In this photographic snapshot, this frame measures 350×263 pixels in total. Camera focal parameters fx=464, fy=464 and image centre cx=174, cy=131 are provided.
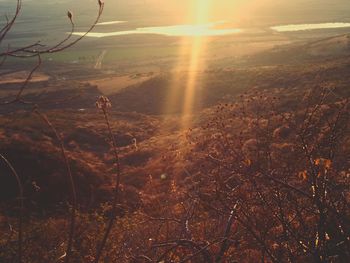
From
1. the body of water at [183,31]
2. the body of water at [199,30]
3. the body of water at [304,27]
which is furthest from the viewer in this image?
the body of water at [183,31]

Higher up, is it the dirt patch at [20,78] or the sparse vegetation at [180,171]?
the sparse vegetation at [180,171]

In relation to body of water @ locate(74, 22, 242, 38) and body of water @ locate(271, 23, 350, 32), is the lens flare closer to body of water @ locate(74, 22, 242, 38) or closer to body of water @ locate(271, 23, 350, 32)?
body of water @ locate(74, 22, 242, 38)

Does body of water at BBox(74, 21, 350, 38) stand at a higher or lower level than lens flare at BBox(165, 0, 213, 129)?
higher

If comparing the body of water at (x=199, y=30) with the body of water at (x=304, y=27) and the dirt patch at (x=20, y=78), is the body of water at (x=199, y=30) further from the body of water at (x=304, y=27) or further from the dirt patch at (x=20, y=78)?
the dirt patch at (x=20, y=78)

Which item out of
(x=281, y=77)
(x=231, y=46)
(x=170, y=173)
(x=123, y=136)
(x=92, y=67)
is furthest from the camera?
(x=231, y=46)

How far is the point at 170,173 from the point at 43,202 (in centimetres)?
564

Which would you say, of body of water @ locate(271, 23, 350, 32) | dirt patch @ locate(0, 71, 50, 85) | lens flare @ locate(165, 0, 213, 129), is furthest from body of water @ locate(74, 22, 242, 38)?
dirt patch @ locate(0, 71, 50, 85)

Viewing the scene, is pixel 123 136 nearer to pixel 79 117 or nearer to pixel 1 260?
pixel 79 117

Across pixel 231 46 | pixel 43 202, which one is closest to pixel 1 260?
pixel 43 202

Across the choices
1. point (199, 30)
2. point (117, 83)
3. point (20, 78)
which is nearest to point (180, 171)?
point (117, 83)

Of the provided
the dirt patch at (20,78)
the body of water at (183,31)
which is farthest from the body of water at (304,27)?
the dirt patch at (20,78)

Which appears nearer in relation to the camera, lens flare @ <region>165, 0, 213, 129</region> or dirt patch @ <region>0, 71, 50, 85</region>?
lens flare @ <region>165, 0, 213, 129</region>

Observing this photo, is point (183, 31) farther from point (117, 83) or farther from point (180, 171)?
point (180, 171)

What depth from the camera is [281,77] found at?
39281mm
